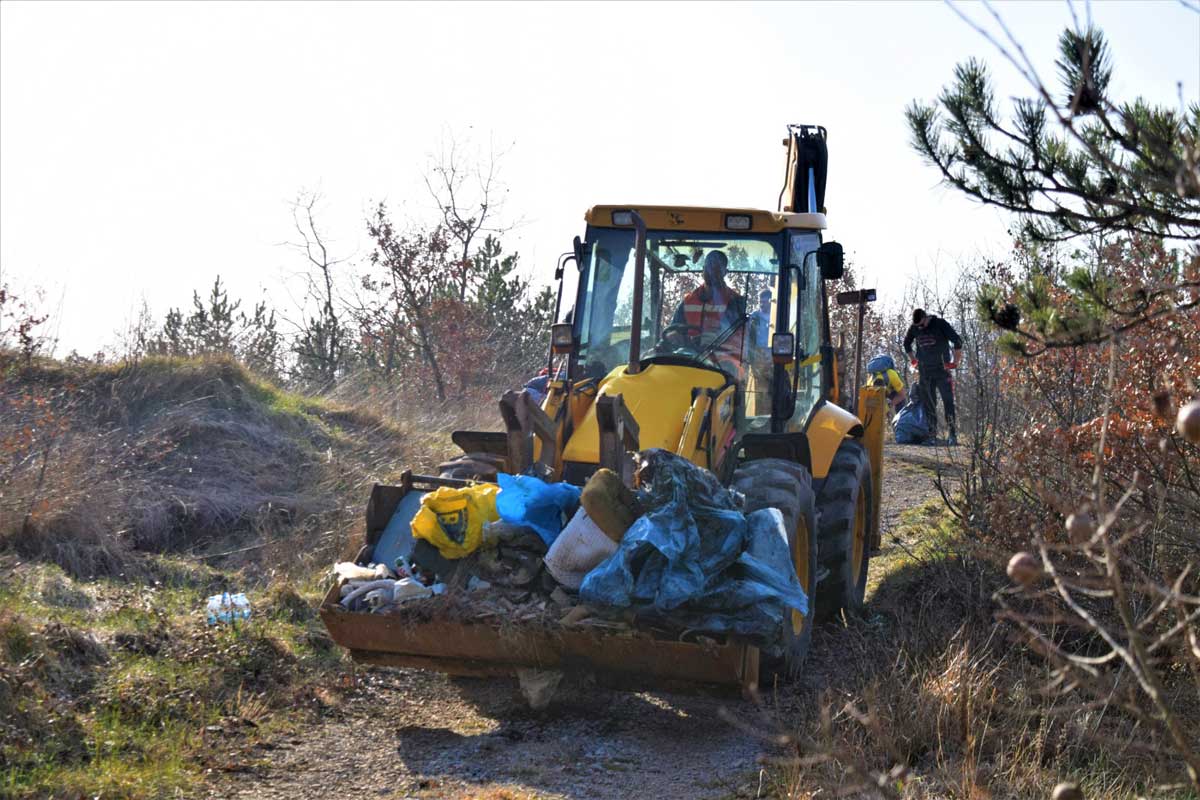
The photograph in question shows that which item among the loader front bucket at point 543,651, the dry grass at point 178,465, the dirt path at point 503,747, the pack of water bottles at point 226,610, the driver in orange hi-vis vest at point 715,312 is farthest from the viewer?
the dry grass at point 178,465

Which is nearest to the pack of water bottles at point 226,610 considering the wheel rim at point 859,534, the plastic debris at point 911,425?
the wheel rim at point 859,534

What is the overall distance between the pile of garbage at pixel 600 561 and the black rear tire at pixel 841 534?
1514 mm

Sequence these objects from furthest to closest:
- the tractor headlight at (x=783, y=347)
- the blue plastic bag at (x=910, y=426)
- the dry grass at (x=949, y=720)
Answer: the blue plastic bag at (x=910, y=426) → the tractor headlight at (x=783, y=347) → the dry grass at (x=949, y=720)

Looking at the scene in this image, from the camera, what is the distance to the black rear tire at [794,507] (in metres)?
6.64

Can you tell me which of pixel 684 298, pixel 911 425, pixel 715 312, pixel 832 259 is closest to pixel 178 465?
pixel 684 298

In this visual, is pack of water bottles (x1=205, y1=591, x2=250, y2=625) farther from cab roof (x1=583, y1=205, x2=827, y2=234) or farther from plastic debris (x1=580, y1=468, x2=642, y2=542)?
cab roof (x1=583, y1=205, x2=827, y2=234)

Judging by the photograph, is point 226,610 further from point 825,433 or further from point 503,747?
point 825,433

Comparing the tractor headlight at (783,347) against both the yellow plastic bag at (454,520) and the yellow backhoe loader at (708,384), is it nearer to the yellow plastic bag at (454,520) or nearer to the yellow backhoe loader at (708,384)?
the yellow backhoe loader at (708,384)

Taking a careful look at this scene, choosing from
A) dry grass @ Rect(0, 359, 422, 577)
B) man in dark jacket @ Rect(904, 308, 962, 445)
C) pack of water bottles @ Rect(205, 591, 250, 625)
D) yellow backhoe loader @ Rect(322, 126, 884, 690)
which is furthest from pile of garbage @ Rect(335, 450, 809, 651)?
man in dark jacket @ Rect(904, 308, 962, 445)

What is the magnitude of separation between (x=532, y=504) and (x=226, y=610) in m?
2.03

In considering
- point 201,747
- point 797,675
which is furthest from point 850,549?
point 201,747

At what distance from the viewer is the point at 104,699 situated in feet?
19.7

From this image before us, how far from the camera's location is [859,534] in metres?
9.04

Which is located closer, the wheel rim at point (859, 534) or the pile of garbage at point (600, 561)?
the pile of garbage at point (600, 561)
